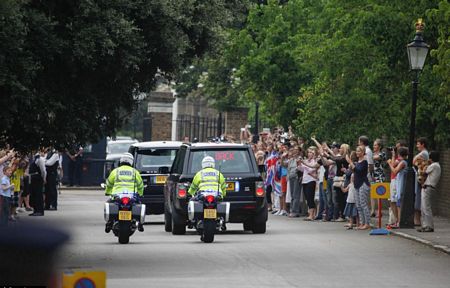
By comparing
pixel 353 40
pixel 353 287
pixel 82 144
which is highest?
pixel 353 40

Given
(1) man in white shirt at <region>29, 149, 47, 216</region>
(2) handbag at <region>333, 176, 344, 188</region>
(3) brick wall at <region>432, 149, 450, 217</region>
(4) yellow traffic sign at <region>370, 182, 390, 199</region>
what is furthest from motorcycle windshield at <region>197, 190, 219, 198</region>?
(1) man in white shirt at <region>29, 149, 47, 216</region>

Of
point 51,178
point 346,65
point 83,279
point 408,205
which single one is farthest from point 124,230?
point 83,279

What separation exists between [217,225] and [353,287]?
828cm

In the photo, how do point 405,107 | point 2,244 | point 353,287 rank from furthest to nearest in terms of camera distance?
point 405,107 < point 353,287 < point 2,244

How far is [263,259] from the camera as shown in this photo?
20.0 meters

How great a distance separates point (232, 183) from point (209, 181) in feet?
7.52

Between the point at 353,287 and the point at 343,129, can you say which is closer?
the point at 353,287

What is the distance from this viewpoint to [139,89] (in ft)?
73.9

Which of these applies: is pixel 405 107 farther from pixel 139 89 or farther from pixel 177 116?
pixel 177 116

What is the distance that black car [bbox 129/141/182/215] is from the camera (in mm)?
30328

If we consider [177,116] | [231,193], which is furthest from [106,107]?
[177,116]

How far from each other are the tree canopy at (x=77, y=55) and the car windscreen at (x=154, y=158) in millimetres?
9300

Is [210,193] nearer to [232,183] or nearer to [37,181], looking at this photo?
[232,183]

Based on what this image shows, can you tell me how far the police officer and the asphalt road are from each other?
39.0 inches
